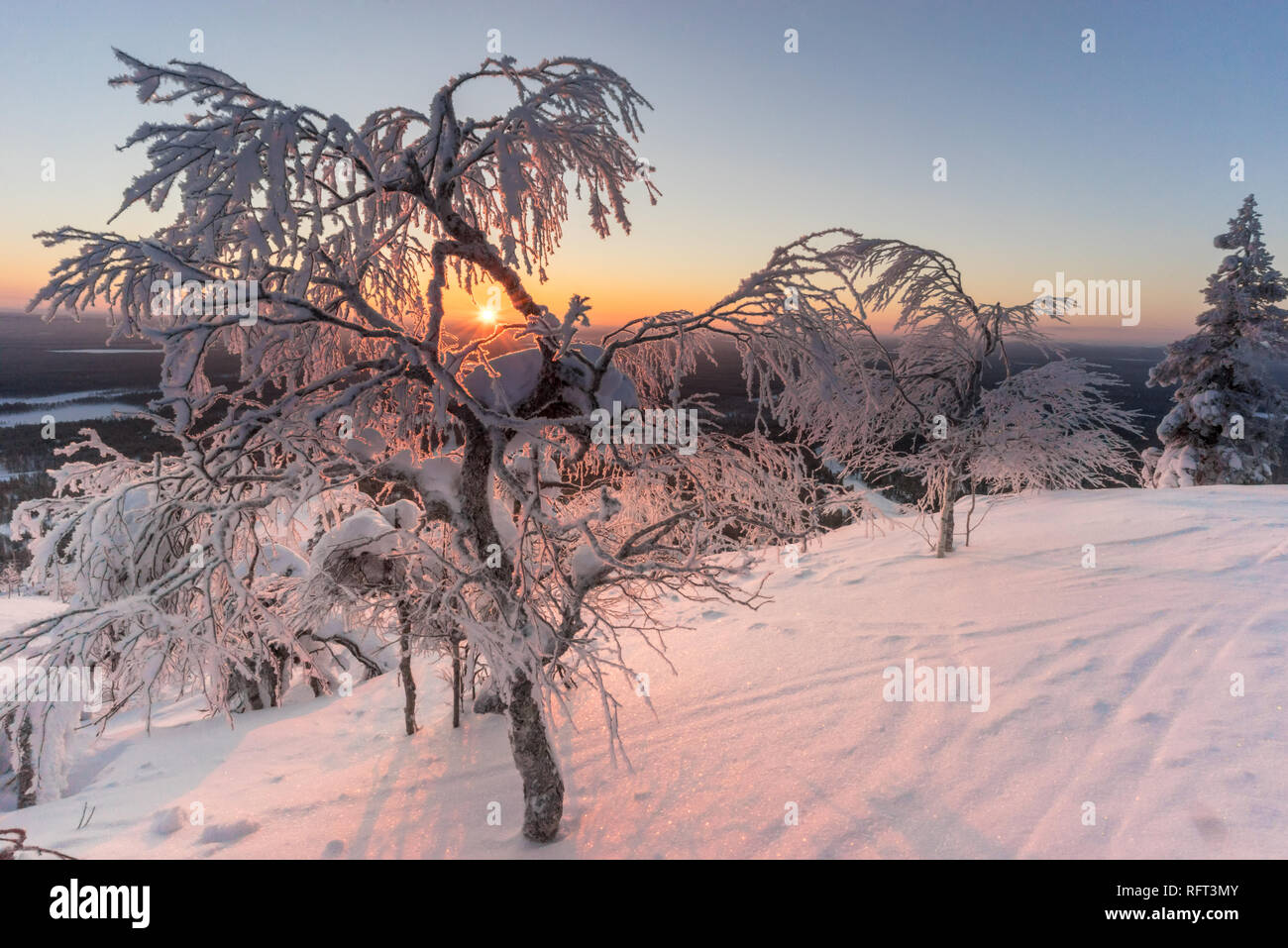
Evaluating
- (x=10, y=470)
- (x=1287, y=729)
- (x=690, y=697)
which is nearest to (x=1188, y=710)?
(x=1287, y=729)

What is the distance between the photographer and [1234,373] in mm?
17781

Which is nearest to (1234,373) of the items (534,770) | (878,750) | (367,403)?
(878,750)

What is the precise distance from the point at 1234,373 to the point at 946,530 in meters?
14.8

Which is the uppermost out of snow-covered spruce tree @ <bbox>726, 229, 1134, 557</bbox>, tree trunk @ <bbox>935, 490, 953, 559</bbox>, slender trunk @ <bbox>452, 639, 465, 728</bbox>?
snow-covered spruce tree @ <bbox>726, 229, 1134, 557</bbox>

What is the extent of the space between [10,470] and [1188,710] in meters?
175

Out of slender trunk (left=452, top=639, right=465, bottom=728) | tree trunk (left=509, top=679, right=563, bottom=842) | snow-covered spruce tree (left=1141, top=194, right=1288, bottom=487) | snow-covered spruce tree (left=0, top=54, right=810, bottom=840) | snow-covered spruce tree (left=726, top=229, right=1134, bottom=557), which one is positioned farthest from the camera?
snow-covered spruce tree (left=1141, top=194, right=1288, bottom=487)

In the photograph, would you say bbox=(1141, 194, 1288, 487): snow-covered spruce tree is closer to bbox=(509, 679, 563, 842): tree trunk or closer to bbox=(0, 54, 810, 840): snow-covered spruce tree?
bbox=(0, 54, 810, 840): snow-covered spruce tree

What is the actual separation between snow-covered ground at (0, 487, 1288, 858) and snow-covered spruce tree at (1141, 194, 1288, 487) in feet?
35.7

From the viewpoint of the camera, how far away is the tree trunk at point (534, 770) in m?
5.00

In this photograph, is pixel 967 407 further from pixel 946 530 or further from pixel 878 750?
pixel 878 750

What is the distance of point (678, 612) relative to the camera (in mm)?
12805

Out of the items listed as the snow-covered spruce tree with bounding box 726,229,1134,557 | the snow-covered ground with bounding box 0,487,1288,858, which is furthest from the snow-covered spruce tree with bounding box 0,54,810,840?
the snow-covered spruce tree with bounding box 726,229,1134,557

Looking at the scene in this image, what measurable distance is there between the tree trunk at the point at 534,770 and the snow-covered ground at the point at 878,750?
16 centimetres

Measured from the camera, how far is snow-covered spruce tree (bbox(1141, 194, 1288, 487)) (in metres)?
17.2
